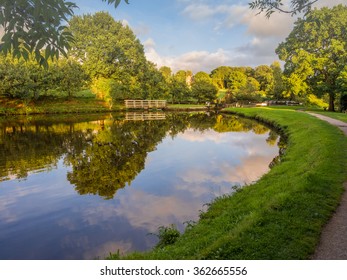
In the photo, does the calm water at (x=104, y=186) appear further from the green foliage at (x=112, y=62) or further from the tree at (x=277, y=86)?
the tree at (x=277, y=86)

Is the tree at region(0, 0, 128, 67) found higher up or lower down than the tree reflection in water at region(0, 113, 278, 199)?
higher up

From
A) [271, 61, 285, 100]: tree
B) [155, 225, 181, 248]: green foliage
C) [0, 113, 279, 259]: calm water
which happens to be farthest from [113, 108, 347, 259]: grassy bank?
[271, 61, 285, 100]: tree

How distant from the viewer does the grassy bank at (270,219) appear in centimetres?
606

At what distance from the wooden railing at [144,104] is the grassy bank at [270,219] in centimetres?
6002

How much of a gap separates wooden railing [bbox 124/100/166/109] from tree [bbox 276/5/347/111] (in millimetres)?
31536

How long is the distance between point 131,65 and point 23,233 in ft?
213

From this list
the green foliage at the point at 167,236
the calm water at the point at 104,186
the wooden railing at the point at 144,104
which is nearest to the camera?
the green foliage at the point at 167,236

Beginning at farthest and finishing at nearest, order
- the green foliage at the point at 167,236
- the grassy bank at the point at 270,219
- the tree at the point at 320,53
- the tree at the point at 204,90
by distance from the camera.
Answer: the tree at the point at 204,90 < the tree at the point at 320,53 < the green foliage at the point at 167,236 < the grassy bank at the point at 270,219

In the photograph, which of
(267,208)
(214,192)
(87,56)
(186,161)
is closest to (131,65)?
(87,56)

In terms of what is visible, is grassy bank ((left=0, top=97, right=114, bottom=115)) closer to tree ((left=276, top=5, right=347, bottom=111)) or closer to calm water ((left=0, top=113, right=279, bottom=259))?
calm water ((left=0, top=113, right=279, bottom=259))

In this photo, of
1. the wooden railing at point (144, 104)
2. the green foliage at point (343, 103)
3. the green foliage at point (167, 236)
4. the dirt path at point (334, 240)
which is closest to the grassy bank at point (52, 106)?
the wooden railing at point (144, 104)

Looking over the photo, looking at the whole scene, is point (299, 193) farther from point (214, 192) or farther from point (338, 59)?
point (338, 59)

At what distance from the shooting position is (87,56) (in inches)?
2724

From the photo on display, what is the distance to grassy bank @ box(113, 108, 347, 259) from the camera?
6062mm
